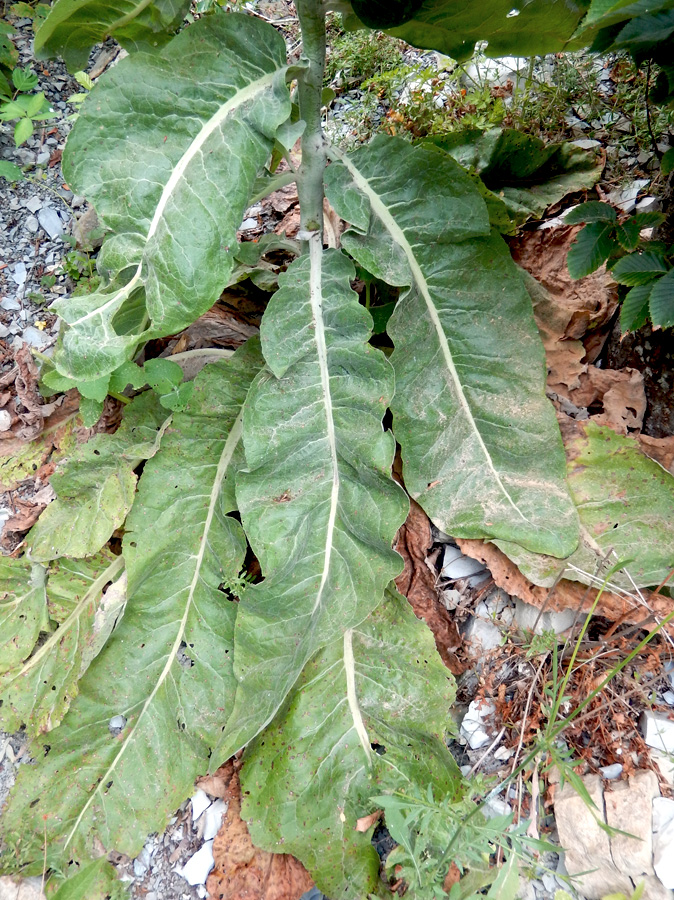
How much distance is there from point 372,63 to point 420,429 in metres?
1.95

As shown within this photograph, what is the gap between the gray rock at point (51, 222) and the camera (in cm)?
257

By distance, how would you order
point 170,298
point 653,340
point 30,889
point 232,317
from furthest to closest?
1. point 232,317
2. point 653,340
3. point 30,889
4. point 170,298

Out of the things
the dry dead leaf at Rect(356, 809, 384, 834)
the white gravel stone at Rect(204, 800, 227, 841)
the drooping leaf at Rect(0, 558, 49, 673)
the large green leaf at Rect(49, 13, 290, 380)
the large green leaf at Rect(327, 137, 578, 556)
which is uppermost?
the large green leaf at Rect(49, 13, 290, 380)

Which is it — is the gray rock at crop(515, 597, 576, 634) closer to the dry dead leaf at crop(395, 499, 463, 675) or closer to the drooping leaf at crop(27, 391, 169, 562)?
the dry dead leaf at crop(395, 499, 463, 675)

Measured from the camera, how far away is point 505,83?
8.25 feet

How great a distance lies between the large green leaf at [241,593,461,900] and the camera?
5.00ft

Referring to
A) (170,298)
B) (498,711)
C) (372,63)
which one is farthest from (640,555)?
(372,63)

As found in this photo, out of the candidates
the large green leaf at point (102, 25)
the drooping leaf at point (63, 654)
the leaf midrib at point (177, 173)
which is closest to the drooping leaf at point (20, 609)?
the drooping leaf at point (63, 654)

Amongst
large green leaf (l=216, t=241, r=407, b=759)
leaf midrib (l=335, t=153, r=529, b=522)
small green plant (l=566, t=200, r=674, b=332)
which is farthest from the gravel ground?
small green plant (l=566, t=200, r=674, b=332)

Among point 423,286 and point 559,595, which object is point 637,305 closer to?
point 423,286

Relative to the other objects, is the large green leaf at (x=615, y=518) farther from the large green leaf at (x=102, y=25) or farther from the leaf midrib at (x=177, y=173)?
the large green leaf at (x=102, y=25)

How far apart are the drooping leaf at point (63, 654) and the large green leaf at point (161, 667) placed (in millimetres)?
41

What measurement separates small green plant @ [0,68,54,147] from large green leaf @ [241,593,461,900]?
224cm

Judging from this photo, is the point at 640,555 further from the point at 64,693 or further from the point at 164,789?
the point at 64,693
